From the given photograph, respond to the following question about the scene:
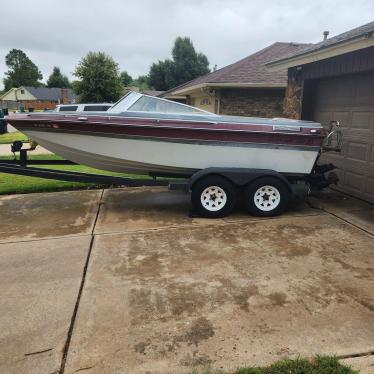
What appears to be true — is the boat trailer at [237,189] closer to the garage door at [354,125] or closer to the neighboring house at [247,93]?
the garage door at [354,125]

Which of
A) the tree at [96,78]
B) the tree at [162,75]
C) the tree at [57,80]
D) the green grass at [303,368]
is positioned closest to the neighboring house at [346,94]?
the green grass at [303,368]

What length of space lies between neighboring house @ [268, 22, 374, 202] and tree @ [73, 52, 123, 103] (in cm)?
2431

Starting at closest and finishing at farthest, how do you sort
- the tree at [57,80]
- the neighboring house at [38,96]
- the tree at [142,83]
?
the tree at [142,83]
the neighboring house at [38,96]
the tree at [57,80]

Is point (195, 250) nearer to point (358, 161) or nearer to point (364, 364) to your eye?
point (364, 364)

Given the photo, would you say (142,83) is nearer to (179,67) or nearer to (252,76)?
(179,67)

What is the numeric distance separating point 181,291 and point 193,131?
2861 mm

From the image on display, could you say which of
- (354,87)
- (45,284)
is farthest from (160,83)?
(45,284)

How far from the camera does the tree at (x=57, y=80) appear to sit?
8475 cm

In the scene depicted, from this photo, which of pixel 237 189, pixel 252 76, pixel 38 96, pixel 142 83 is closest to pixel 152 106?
pixel 237 189

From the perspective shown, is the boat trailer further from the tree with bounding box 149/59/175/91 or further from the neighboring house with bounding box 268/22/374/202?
the tree with bounding box 149/59/175/91

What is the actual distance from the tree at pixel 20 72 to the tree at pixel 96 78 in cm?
7680

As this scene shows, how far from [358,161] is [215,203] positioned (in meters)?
3.05

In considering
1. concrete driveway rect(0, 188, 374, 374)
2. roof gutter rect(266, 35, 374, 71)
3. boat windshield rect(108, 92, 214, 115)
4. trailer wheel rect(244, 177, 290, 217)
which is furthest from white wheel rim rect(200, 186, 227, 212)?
roof gutter rect(266, 35, 374, 71)

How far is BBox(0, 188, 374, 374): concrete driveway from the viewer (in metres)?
2.71
